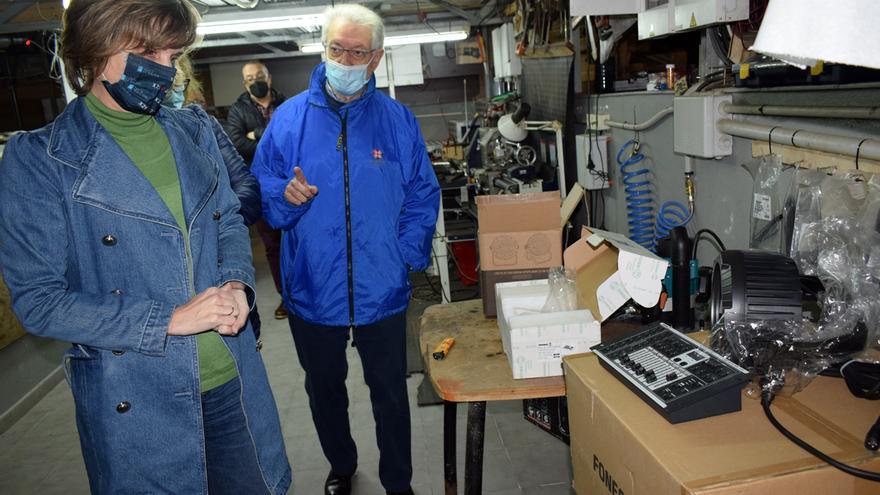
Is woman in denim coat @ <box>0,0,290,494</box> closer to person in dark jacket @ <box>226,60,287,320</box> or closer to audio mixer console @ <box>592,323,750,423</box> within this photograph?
audio mixer console @ <box>592,323,750,423</box>

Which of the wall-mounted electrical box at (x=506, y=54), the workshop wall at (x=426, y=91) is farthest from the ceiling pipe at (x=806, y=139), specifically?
the workshop wall at (x=426, y=91)

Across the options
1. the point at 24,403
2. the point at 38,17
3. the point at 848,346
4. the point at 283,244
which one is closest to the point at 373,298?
the point at 283,244

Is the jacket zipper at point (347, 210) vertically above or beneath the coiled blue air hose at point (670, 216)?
above

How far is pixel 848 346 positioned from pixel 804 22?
907 mm

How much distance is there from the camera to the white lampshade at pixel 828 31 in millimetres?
438

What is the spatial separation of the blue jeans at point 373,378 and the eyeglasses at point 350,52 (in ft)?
2.69

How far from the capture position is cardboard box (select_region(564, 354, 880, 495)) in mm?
902

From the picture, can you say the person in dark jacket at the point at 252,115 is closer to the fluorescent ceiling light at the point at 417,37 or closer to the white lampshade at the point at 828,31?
the fluorescent ceiling light at the point at 417,37

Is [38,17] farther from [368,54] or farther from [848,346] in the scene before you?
[848,346]

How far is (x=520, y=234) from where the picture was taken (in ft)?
6.47

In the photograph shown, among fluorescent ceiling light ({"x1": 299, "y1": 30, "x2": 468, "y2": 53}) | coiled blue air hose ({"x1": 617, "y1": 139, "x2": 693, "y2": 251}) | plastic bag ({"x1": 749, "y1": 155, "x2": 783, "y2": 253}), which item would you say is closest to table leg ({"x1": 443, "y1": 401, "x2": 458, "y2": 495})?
plastic bag ({"x1": 749, "y1": 155, "x2": 783, "y2": 253})

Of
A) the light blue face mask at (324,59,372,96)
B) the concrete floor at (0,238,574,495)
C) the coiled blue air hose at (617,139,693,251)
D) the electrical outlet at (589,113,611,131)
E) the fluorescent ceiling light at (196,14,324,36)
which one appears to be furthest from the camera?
the electrical outlet at (589,113,611,131)

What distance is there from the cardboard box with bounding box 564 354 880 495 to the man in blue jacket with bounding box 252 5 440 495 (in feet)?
2.69

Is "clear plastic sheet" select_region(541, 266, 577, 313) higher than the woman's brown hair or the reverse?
the reverse
